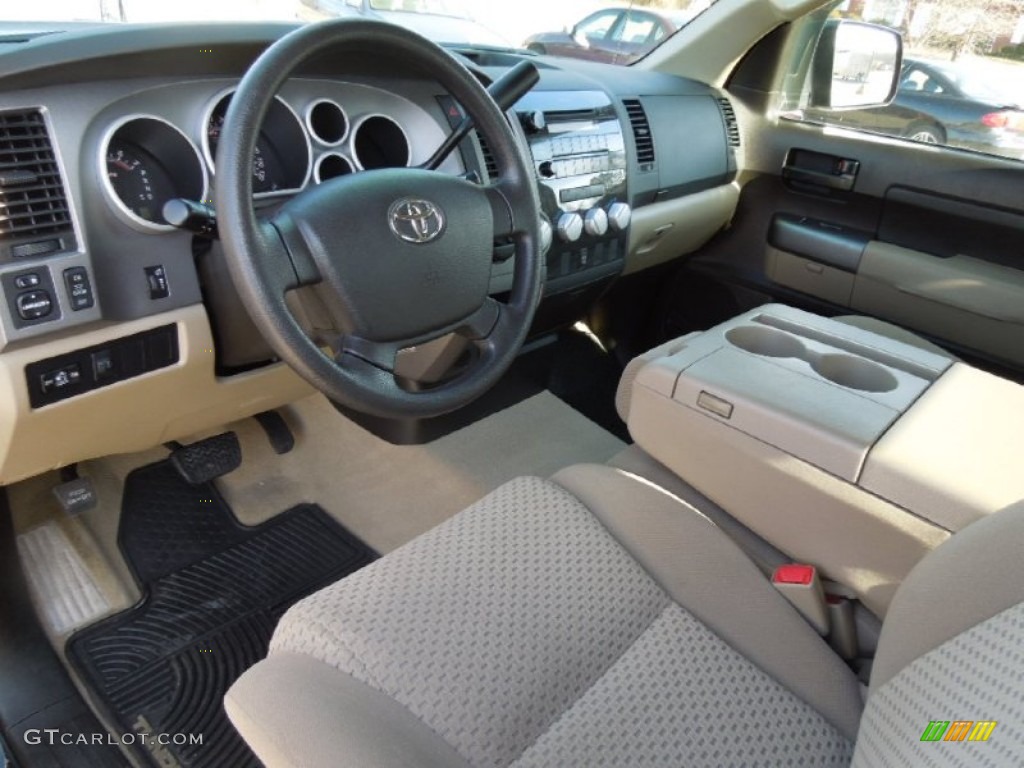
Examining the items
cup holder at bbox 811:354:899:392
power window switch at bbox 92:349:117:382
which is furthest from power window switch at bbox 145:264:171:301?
cup holder at bbox 811:354:899:392

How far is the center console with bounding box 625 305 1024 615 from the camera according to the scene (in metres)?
1.12

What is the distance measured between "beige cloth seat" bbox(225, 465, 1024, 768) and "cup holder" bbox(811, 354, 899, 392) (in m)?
0.44

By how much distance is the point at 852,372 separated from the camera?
4.85ft

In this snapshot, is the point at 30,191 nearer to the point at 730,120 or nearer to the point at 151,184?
the point at 151,184

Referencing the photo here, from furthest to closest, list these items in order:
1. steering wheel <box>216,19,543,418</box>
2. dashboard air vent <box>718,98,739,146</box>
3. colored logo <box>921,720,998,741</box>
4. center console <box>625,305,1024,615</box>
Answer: dashboard air vent <box>718,98,739,146</box> → center console <box>625,305,1024,615</box> → steering wheel <box>216,19,543,418</box> → colored logo <box>921,720,998,741</box>

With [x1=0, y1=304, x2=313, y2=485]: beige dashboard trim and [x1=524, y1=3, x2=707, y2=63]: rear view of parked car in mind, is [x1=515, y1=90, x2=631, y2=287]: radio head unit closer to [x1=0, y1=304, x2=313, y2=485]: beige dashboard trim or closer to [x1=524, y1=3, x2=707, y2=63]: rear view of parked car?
[x1=524, y1=3, x2=707, y2=63]: rear view of parked car

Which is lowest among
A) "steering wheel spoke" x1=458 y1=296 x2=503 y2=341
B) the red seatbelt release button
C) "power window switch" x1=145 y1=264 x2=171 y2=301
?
the red seatbelt release button

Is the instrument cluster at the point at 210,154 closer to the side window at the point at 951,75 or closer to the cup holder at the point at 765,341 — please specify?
the cup holder at the point at 765,341

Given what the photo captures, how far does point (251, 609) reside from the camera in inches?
69.7

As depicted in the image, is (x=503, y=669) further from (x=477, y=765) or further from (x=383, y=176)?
(x=383, y=176)

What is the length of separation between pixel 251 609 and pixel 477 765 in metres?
1.06

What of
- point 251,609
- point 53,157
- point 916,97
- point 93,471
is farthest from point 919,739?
point 916,97

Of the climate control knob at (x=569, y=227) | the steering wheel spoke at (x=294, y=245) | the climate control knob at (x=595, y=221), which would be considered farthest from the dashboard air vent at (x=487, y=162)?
the steering wheel spoke at (x=294, y=245)

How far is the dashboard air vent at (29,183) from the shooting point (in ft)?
3.71
